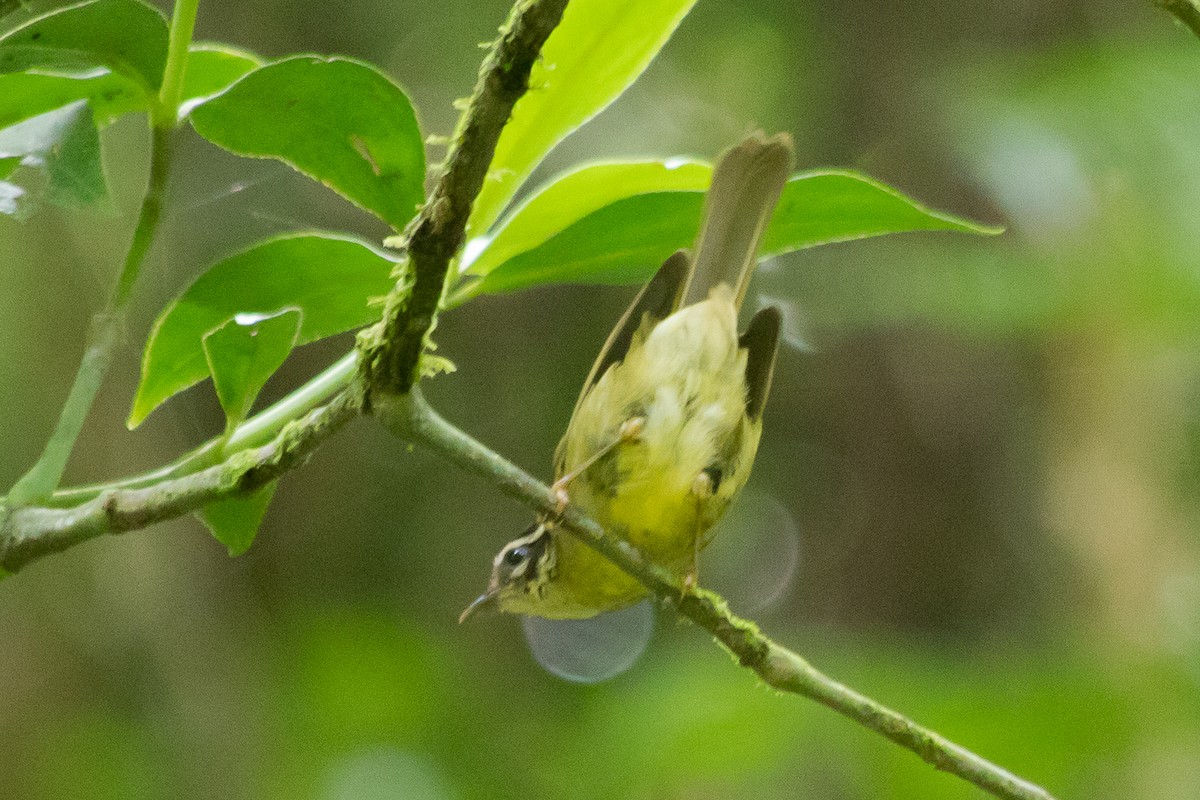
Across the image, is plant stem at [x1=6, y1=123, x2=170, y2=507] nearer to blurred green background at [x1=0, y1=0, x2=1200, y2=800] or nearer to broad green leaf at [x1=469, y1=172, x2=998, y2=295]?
broad green leaf at [x1=469, y1=172, x2=998, y2=295]

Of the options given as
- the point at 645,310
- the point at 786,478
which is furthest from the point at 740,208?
the point at 786,478

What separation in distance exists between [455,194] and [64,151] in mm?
678

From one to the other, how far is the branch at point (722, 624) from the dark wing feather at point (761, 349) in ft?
3.15

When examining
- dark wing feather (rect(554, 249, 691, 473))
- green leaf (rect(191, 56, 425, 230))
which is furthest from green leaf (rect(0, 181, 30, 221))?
dark wing feather (rect(554, 249, 691, 473))

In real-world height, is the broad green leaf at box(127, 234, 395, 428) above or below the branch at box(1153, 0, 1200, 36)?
below

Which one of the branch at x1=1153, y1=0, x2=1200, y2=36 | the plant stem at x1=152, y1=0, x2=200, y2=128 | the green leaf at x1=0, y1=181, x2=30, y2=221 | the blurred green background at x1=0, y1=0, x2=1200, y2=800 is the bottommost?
the blurred green background at x1=0, y1=0, x2=1200, y2=800

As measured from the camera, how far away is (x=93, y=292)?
555 centimetres

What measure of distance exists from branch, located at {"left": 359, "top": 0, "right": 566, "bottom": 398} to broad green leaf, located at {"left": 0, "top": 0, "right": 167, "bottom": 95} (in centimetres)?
52

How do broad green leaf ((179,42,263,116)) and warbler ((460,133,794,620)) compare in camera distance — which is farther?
warbler ((460,133,794,620))

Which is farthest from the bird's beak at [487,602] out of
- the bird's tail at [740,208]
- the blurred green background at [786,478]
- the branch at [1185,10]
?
the branch at [1185,10]

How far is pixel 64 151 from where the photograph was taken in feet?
5.24

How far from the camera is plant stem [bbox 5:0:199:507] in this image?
1.50 metres

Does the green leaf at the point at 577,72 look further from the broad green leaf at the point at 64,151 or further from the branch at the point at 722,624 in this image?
the broad green leaf at the point at 64,151

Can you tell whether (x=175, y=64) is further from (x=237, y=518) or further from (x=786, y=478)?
(x=786, y=478)
